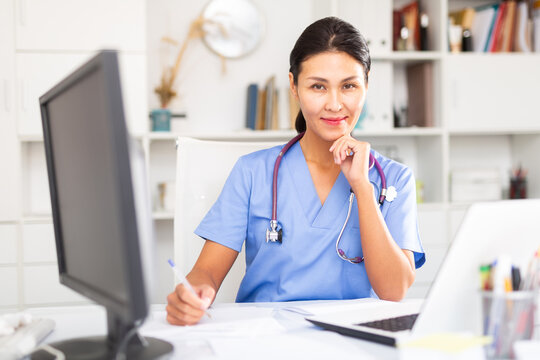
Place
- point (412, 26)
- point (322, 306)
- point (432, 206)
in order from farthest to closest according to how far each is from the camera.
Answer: point (412, 26) < point (432, 206) < point (322, 306)

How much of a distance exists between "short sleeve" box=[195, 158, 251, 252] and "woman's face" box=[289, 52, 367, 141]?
0.74 feet

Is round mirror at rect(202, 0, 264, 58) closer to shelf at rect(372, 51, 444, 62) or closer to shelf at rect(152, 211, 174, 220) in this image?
shelf at rect(372, 51, 444, 62)

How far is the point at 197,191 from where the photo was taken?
1.55 meters

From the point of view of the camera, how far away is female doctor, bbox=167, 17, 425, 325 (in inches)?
52.1

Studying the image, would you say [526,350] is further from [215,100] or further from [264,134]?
[215,100]

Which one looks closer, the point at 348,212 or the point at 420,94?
the point at 348,212

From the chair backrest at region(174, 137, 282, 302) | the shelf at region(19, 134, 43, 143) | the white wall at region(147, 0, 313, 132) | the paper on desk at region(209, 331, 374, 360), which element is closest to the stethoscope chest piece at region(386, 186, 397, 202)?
the chair backrest at region(174, 137, 282, 302)

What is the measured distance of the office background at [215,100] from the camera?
2.72 m

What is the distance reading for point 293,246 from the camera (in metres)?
1.38

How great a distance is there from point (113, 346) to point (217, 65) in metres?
2.44

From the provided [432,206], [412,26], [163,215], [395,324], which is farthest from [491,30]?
[395,324]

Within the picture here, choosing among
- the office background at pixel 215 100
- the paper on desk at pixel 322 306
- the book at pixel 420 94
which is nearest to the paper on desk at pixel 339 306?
the paper on desk at pixel 322 306

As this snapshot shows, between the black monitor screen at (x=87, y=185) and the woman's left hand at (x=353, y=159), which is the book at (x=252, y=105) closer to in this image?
the woman's left hand at (x=353, y=159)

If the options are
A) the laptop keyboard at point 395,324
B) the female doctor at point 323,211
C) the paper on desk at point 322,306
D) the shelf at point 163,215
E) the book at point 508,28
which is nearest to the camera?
the laptop keyboard at point 395,324
